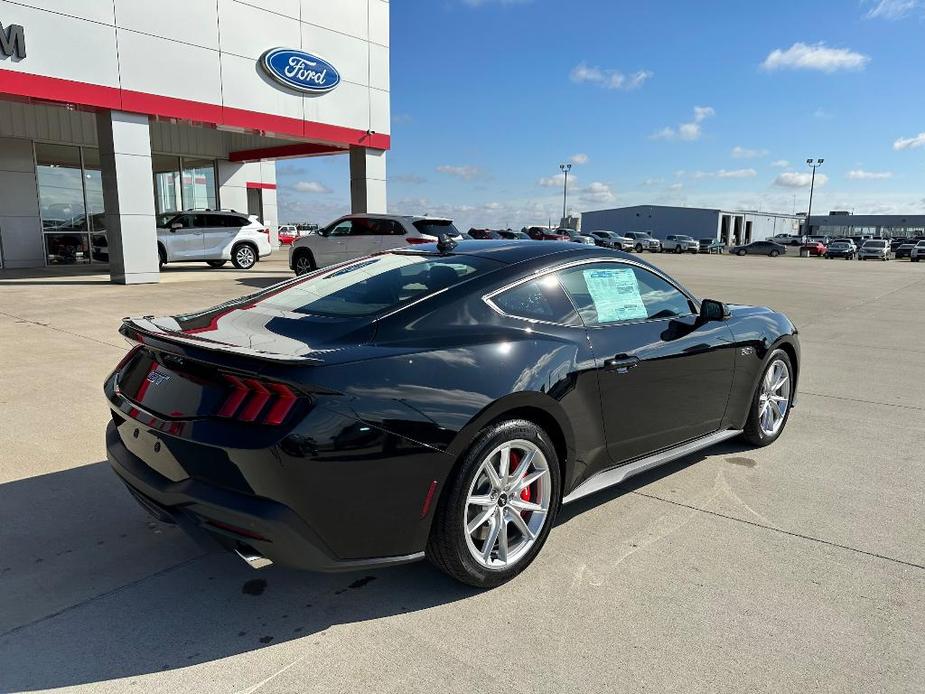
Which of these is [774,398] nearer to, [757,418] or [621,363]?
[757,418]

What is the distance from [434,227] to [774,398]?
11.3 m

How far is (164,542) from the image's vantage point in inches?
126

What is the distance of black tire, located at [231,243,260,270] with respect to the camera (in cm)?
1997

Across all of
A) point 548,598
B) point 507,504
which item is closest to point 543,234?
point 507,504

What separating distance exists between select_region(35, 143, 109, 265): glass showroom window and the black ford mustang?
19974mm

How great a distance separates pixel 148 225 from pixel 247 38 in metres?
5.12

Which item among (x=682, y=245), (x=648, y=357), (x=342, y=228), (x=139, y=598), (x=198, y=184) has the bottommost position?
(x=139, y=598)

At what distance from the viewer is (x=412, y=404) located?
8.09 ft

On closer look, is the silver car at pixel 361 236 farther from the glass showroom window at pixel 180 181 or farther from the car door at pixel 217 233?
the glass showroom window at pixel 180 181

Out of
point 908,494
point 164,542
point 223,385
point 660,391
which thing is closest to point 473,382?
point 223,385

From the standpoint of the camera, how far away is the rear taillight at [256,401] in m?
2.33

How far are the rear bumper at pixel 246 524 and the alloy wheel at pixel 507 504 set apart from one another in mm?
334

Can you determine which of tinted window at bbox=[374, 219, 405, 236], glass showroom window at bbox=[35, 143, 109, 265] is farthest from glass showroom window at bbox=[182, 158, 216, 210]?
tinted window at bbox=[374, 219, 405, 236]

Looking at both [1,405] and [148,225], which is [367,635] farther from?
[148,225]
